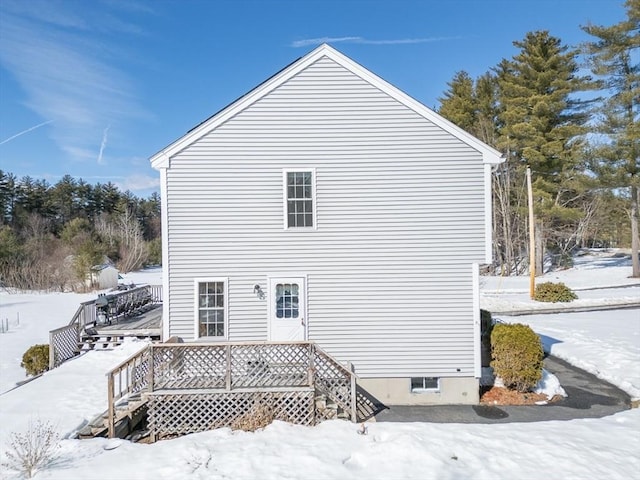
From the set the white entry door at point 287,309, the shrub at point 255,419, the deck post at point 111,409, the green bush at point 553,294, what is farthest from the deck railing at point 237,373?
the green bush at point 553,294

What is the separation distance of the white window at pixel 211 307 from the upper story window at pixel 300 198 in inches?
89.1

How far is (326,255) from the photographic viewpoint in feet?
29.9

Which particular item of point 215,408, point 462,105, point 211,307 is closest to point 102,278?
point 211,307

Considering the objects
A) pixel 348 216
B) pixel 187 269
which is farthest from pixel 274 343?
pixel 348 216

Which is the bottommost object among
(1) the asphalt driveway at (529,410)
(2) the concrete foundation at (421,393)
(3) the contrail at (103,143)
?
(1) the asphalt driveway at (529,410)

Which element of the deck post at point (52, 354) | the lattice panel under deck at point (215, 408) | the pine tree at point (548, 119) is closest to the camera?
the lattice panel under deck at point (215, 408)

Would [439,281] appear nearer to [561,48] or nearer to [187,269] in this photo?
[187,269]

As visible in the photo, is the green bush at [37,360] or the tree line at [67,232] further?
the tree line at [67,232]

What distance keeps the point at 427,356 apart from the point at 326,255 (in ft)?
11.2

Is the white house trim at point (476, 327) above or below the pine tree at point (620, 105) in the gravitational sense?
below

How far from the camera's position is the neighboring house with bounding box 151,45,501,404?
898cm

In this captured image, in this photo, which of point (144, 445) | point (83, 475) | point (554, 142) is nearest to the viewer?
point (83, 475)

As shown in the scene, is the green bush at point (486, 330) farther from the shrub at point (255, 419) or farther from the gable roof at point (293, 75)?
the shrub at point (255, 419)

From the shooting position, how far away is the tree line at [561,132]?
87.3 ft
